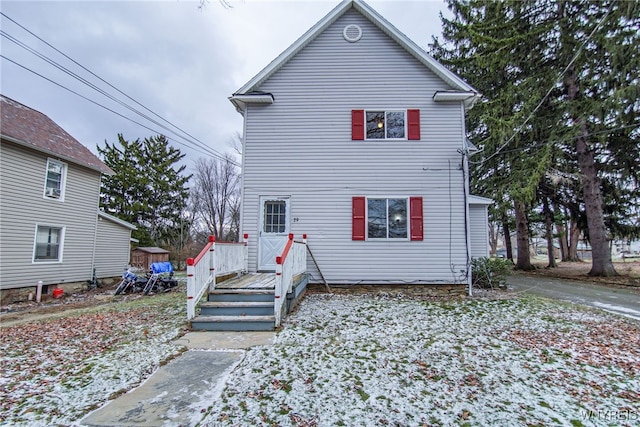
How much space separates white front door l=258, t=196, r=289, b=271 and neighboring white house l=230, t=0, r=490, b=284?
30 millimetres

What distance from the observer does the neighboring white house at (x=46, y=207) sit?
10.4 metres

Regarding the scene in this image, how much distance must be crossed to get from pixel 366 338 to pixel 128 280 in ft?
35.4

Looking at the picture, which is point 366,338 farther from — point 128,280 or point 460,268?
point 128,280

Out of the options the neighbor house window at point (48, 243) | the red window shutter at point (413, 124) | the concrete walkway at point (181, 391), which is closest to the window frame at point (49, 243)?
the neighbor house window at point (48, 243)

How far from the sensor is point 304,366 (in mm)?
4000

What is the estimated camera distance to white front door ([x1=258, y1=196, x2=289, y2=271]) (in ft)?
28.1

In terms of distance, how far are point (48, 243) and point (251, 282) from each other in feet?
33.2

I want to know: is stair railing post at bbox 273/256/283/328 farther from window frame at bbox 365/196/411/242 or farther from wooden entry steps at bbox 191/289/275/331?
window frame at bbox 365/196/411/242

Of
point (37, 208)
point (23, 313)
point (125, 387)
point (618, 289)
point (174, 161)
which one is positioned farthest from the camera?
point (174, 161)

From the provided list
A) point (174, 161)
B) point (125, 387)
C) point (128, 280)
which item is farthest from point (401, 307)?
point (174, 161)

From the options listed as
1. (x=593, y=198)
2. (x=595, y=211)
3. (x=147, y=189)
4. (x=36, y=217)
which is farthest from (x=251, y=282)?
(x=147, y=189)

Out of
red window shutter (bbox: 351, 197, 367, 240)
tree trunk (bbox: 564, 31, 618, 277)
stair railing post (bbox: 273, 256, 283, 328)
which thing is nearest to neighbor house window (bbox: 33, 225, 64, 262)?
stair railing post (bbox: 273, 256, 283, 328)

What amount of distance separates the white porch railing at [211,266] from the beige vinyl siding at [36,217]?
8609 mm

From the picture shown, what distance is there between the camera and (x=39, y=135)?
38.8 ft
